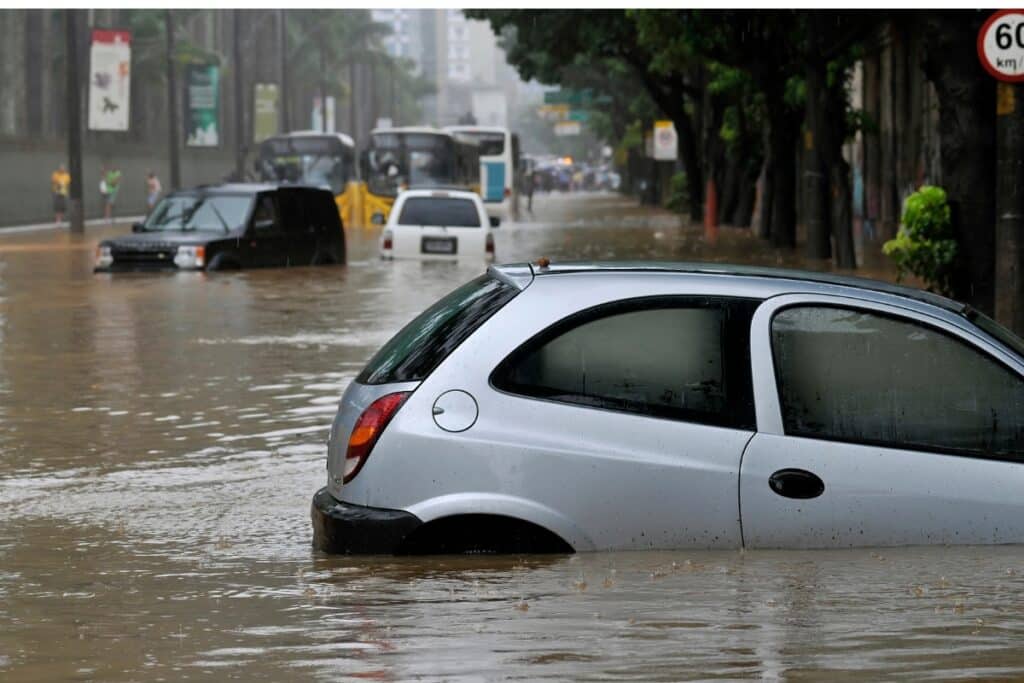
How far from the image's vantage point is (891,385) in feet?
23.2

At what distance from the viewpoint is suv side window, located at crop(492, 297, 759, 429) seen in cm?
698

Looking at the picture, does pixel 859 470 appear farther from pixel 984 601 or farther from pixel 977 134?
pixel 977 134

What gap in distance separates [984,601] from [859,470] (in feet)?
1.92

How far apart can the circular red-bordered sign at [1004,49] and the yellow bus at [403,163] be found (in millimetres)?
44377

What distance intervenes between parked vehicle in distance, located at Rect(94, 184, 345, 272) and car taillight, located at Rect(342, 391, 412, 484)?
23082mm

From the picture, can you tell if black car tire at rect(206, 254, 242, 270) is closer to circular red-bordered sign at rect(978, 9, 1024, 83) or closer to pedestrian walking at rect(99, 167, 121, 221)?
circular red-bordered sign at rect(978, 9, 1024, 83)

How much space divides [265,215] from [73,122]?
64.2 ft

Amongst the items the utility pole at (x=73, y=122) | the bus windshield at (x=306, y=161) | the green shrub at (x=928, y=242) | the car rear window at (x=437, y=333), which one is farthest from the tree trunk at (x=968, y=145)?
the bus windshield at (x=306, y=161)

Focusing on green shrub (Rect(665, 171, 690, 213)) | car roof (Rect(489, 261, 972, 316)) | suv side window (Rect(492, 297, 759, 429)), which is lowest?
green shrub (Rect(665, 171, 690, 213))

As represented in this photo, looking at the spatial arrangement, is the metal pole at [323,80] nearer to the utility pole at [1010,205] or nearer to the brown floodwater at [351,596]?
the utility pole at [1010,205]

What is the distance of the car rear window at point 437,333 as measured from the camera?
711 centimetres

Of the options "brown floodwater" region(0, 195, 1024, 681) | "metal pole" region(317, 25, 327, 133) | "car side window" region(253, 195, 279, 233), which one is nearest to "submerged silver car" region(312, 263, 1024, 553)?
"brown floodwater" region(0, 195, 1024, 681)

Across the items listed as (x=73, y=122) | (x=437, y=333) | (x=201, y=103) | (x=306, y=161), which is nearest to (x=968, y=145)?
(x=437, y=333)

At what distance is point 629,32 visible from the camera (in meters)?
52.3
